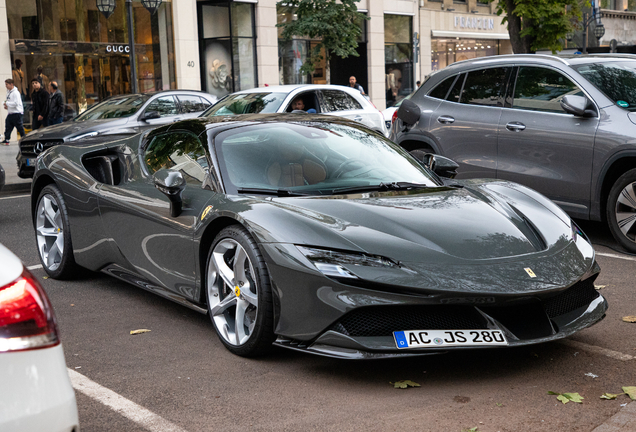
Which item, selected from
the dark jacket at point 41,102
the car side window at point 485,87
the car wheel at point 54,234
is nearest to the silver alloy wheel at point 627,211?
the car side window at point 485,87

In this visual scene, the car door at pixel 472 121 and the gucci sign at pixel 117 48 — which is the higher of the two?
the gucci sign at pixel 117 48

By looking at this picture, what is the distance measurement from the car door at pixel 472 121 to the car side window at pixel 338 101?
507 cm

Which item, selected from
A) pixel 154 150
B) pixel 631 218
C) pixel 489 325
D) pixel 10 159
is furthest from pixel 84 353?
pixel 10 159

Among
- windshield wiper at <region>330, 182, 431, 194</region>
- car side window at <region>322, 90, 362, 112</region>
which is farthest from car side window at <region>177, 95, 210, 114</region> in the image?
windshield wiper at <region>330, 182, 431, 194</region>

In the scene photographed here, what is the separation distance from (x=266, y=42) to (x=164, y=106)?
46.5 ft

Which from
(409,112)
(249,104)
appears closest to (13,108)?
(249,104)

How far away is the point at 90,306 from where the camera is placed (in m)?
5.52

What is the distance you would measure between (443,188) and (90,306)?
2575 mm

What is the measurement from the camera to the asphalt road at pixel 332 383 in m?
3.41

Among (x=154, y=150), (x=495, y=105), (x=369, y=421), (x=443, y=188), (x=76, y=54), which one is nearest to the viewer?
(x=369, y=421)

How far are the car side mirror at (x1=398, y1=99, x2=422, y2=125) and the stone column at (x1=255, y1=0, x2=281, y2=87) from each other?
1981cm

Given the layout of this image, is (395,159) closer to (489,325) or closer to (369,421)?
(489,325)

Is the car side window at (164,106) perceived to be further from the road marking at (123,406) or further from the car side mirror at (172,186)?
the road marking at (123,406)

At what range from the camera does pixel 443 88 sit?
8.60 meters
